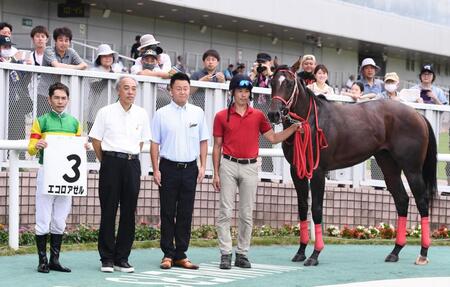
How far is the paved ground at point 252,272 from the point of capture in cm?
738

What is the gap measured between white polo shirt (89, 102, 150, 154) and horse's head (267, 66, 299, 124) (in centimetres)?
131

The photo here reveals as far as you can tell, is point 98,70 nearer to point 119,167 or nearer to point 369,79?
point 119,167

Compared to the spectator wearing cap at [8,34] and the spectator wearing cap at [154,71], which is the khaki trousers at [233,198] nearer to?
the spectator wearing cap at [154,71]

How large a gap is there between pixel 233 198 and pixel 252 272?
0.72m

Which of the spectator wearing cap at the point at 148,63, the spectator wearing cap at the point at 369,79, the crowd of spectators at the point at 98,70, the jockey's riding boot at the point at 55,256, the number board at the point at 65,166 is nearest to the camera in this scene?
the number board at the point at 65,166

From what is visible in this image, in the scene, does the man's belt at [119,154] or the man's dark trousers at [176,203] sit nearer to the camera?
the man's belt at [119,154]

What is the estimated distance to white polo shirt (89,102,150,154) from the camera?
790cm

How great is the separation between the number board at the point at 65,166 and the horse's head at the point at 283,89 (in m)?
1.80

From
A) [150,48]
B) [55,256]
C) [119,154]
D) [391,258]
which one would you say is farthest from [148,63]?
[55,256]

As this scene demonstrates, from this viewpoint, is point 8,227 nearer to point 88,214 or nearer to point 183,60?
point 88,214

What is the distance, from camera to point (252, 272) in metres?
8.17

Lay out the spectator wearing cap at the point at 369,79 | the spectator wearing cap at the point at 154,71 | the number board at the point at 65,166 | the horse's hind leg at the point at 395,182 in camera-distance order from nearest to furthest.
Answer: the number board at the point at 65,166, the horse's hind leg at the point at 395,182, the spectator wearing cap at the point at 154,71, the spectator wearing cap at the point at 369,79

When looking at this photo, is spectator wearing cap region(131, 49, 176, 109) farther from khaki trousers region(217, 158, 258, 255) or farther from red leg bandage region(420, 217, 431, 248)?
red leg bandage region(420, 217, 431, 248)

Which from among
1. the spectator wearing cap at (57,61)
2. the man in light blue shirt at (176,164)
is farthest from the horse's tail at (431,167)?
the spectator wearing cap at (57,61)
